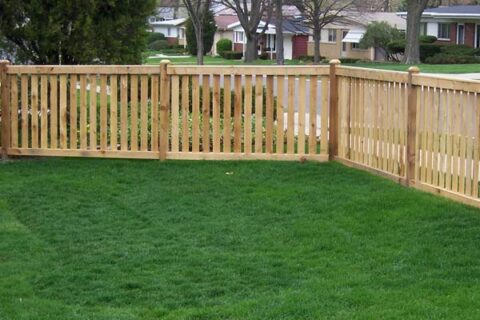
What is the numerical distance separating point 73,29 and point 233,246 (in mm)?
6664

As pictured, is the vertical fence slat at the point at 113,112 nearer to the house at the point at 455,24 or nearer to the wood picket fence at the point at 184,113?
the wood picket fence at the point at 184,113

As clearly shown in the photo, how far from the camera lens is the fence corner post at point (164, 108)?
1213 centimetres

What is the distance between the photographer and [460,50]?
52.6 m

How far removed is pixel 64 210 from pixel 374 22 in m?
51.2

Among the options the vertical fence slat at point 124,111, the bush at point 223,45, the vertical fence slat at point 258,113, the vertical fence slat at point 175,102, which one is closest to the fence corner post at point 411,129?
the vertical fence slat at point 258,113

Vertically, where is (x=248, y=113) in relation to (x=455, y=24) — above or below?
below

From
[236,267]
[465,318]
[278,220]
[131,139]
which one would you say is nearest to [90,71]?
[131,139]

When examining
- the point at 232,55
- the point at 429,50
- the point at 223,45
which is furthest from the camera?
the point at 223,45

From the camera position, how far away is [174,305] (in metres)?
6.54

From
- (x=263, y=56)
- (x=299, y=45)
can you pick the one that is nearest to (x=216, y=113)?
(x=263, y=56)

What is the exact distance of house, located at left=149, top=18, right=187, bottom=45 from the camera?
86.4 metres

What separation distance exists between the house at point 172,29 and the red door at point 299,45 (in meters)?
19.3

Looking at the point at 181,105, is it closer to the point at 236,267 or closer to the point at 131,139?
the point at 131,139

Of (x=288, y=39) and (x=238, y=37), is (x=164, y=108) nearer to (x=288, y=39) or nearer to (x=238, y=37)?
(x=288, y=39)
